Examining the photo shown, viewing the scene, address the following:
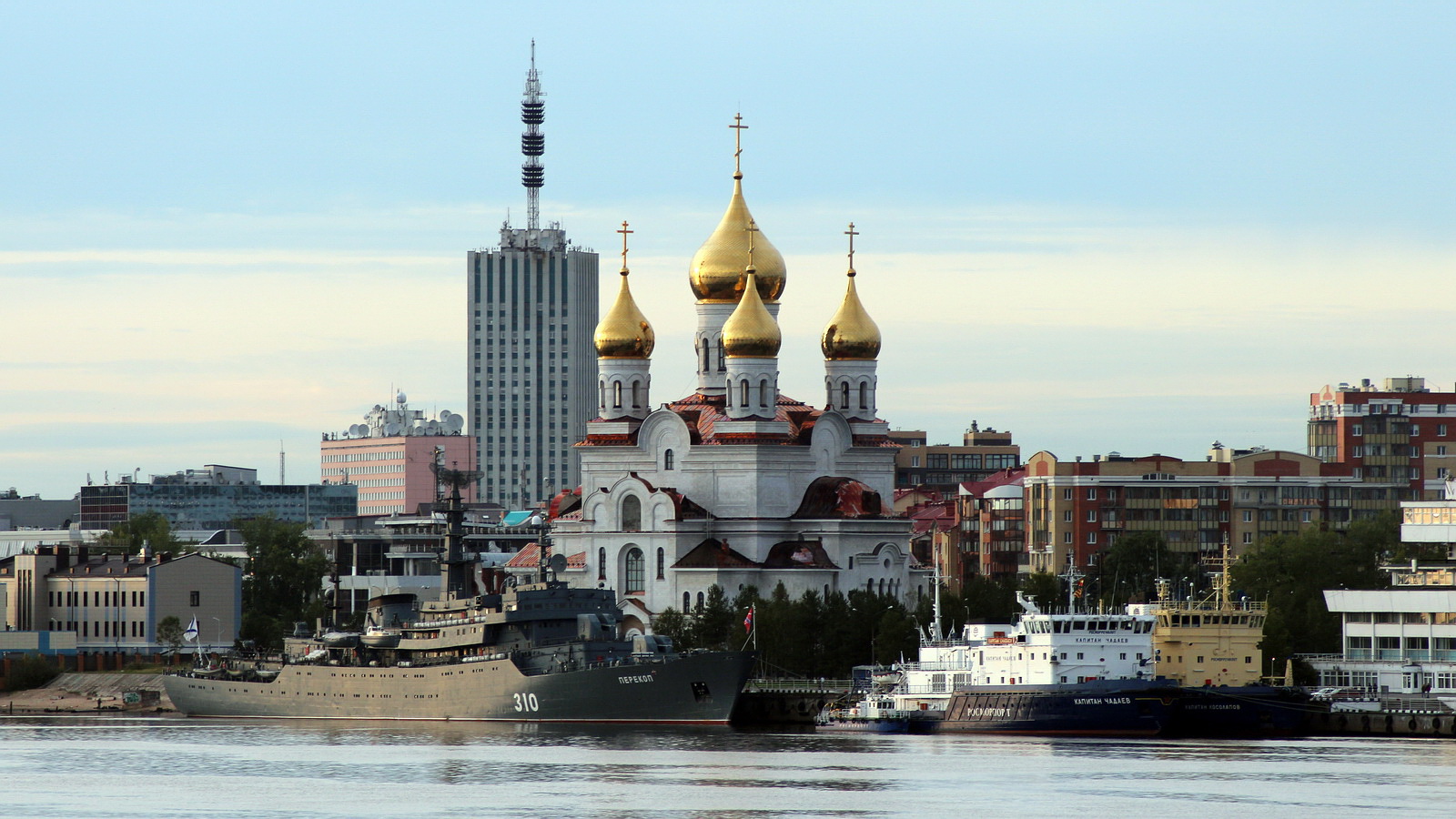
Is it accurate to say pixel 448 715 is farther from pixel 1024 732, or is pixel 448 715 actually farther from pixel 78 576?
pixel 78 576

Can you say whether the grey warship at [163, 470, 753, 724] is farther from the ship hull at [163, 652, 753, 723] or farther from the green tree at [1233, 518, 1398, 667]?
the green tree at [1233, 518, 1398, 667]

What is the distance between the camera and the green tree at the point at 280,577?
5027 inches

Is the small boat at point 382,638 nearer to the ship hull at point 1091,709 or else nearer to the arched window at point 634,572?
the arched window at point 634,572

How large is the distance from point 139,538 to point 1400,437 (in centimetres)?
6592

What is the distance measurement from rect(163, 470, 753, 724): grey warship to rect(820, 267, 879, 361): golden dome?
20.9m

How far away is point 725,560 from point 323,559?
118 feet

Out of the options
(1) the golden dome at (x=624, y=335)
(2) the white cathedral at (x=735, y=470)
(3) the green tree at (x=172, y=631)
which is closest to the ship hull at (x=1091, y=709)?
(2) the white cathedral at (x=735, y=470)

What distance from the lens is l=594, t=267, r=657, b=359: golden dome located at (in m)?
114

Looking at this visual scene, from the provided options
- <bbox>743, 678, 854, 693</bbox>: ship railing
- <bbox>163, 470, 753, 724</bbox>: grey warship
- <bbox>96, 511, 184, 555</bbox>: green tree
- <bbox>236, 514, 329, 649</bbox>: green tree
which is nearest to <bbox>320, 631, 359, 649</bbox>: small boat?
<bbox>163, 470, 753, 724</bbox>: grey warship

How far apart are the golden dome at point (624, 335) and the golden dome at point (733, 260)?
107 inches

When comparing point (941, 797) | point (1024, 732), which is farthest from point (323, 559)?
point (941, 797)

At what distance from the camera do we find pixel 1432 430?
154 meters

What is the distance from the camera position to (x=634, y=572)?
358ft

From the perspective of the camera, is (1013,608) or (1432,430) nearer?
(1013,608)
